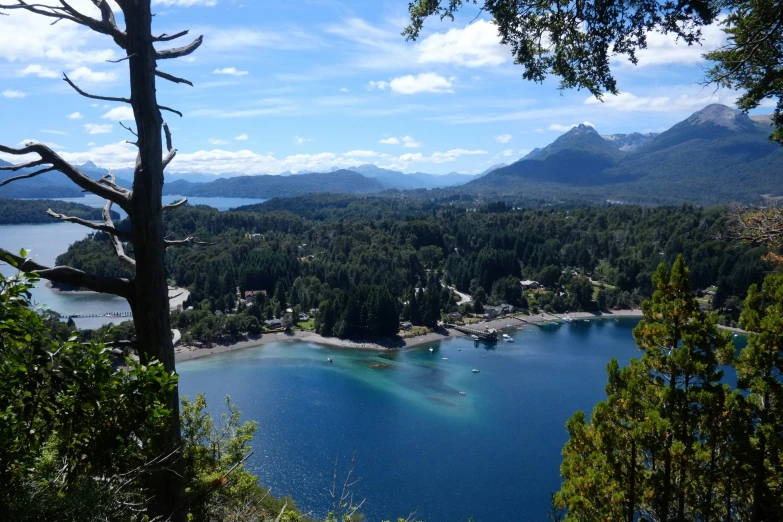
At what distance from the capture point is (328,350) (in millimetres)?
33938

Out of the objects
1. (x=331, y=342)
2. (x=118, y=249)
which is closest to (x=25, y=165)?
(x=118, y=249)

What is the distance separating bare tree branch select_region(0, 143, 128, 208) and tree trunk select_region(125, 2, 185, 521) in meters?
0.08

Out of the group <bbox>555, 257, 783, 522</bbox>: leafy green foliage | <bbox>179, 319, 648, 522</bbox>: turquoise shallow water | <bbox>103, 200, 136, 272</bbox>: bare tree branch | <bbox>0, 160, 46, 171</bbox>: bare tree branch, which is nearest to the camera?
<bbox>0, 160, 46, 171</bbox>: bare tree branch

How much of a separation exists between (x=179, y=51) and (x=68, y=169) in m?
0.80

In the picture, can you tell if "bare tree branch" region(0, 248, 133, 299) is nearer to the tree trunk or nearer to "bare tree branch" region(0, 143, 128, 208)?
the tree trunk

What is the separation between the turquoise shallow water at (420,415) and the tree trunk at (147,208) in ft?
46.4

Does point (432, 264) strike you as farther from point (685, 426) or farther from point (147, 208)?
point (147, 208)

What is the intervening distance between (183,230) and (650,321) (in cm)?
7077

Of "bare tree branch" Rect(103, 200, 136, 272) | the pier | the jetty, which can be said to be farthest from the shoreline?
"bare tree branch" Rect(103, 200, 136, 272)

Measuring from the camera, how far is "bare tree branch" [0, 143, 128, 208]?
2.31 m

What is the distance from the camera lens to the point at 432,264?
5844cm

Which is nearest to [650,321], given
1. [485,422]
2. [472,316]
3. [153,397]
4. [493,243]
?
[153,397]

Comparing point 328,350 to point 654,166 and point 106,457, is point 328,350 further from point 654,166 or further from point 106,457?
point 654,166

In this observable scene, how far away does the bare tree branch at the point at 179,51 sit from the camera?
8.40ft
